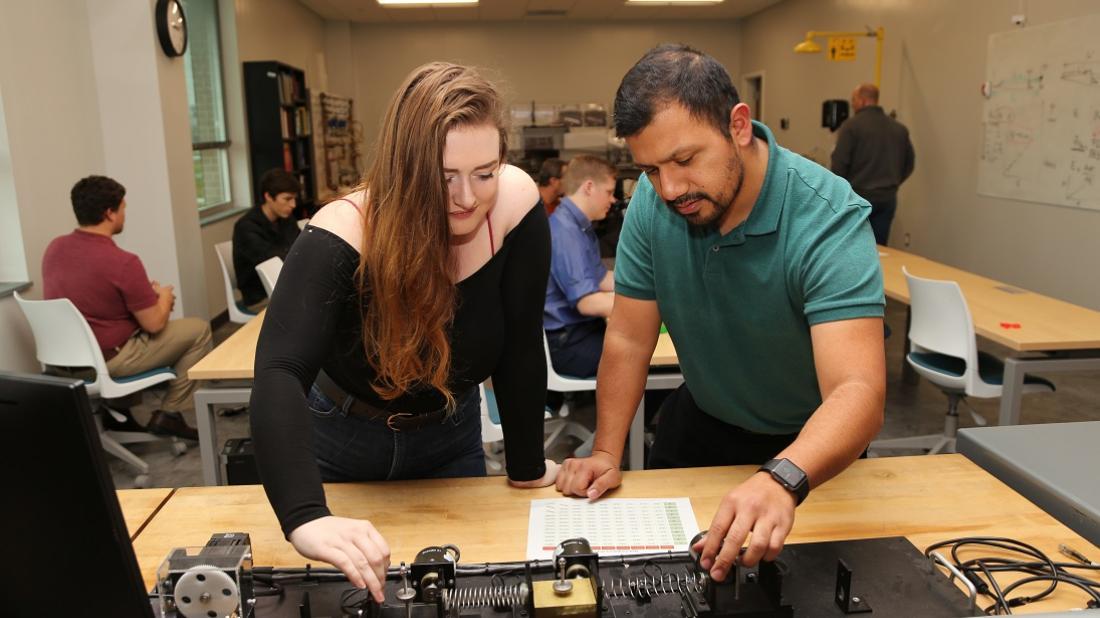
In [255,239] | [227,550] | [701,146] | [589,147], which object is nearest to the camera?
[227,550]

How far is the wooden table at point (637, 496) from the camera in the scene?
1.21 meters

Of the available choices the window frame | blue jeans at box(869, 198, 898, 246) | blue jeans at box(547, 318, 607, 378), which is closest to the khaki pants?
blue jeans at box(547, 318, 607, 378)

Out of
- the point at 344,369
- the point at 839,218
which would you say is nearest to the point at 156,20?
the point at 344,369

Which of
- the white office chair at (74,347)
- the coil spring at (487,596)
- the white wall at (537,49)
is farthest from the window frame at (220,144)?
the coil spring at (487,596)

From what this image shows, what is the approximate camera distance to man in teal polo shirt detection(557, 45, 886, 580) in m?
1.14

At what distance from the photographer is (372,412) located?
4.43ft

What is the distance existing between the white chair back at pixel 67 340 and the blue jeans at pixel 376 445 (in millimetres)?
2289

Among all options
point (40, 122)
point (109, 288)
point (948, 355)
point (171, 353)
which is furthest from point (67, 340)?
point (948, 355)

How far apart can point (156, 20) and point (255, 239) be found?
151cm

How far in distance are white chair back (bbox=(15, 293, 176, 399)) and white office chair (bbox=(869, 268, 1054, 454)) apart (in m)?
3.02

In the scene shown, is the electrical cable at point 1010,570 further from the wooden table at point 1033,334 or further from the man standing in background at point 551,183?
the man standing in background at point 551,183

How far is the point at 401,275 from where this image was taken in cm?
114

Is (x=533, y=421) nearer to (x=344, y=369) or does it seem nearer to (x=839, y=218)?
(x=344, y=369)

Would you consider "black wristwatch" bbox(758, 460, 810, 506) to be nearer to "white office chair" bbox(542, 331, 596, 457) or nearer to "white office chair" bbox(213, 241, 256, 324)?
Answer: "white office chair" bbox(542, 331, 596, 457)
